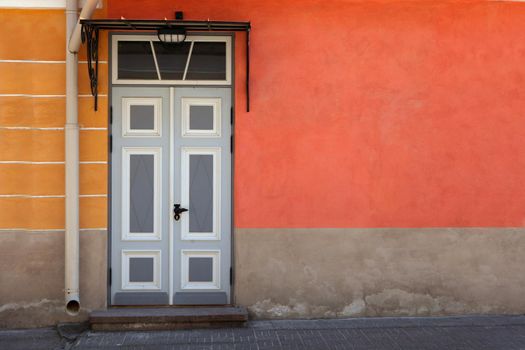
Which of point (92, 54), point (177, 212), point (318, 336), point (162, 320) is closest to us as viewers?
point (318, 336)

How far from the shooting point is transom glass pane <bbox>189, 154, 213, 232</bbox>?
8.01 metres

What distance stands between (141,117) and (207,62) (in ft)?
3.30

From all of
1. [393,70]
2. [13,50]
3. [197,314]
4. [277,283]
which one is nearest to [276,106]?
[393,70]

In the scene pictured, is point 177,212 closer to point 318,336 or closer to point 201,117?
point 201,117

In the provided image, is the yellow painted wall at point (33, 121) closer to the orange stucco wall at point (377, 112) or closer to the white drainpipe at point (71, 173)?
the white drainpipe at point (71, 173)

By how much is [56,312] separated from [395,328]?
3.83 metres

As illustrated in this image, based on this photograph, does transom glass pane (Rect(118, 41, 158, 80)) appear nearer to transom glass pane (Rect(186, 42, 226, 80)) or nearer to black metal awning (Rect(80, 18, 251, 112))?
black metal awning (Rect(80, 18, 251, 112))

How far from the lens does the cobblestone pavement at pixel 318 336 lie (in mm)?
7031

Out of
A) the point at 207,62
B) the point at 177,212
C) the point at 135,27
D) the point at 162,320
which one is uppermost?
the point at 135,27

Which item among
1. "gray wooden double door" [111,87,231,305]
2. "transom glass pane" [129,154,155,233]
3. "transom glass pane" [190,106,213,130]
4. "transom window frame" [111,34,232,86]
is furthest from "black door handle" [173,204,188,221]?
"transom window frame" [111,34,232,86]

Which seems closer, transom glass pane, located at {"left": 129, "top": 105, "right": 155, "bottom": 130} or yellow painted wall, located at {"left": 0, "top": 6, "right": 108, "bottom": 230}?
yellow painted wall, located at {"left": 0, "top": 6, "right": 108, "bottom": 230}

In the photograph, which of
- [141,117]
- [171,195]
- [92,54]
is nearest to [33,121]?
[92,54]

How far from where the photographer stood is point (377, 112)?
8062 millimetres

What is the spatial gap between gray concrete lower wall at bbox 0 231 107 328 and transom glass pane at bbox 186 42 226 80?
225 cm
